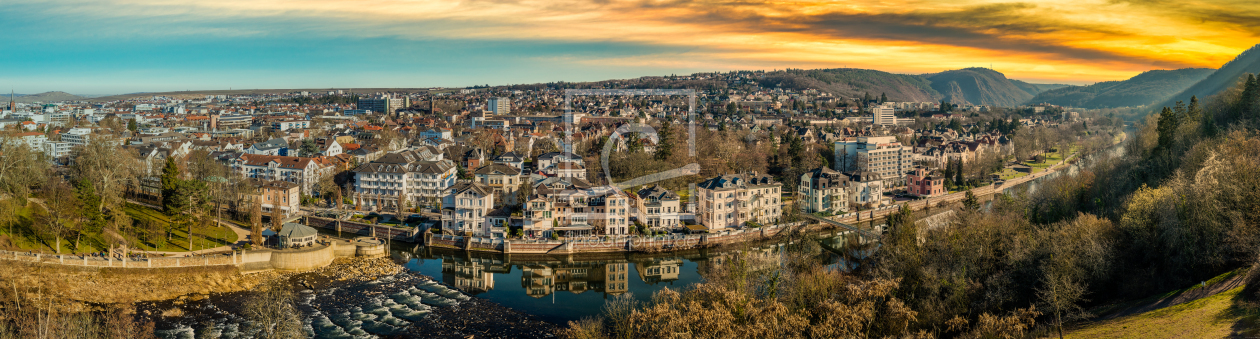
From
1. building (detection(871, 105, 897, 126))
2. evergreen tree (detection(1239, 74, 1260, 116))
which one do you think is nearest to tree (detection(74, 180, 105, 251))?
evergreen tree (detection(1239, 74, 1260, 116))

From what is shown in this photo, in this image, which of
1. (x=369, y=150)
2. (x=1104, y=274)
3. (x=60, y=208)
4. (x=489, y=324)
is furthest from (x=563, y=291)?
(x=369, y=150)

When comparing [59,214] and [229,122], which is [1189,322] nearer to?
[59,214]

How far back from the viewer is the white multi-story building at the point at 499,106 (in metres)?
77.2

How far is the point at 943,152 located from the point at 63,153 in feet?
175

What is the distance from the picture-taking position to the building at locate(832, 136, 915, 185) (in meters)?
38.9

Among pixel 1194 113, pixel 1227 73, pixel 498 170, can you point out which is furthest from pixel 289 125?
pixel 1227 73

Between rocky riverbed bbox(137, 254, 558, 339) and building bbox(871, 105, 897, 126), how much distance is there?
5663cm

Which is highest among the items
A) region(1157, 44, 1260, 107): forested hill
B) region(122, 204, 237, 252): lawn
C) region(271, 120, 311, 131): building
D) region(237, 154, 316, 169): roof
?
region(1157, 44, 1260, 107): forested hill

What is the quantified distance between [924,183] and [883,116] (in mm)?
37819

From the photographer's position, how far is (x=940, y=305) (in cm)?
1313

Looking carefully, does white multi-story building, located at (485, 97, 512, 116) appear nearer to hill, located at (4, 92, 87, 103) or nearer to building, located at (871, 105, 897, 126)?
building, located at (871, 105, 897, 126)

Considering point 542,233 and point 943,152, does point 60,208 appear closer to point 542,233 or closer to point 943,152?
point 542,233

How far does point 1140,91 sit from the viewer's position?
90.4 meters

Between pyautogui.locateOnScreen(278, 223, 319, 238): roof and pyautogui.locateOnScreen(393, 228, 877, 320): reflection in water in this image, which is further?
pyautogui.locateOnScreen(278, 223, 319, 238): roof
